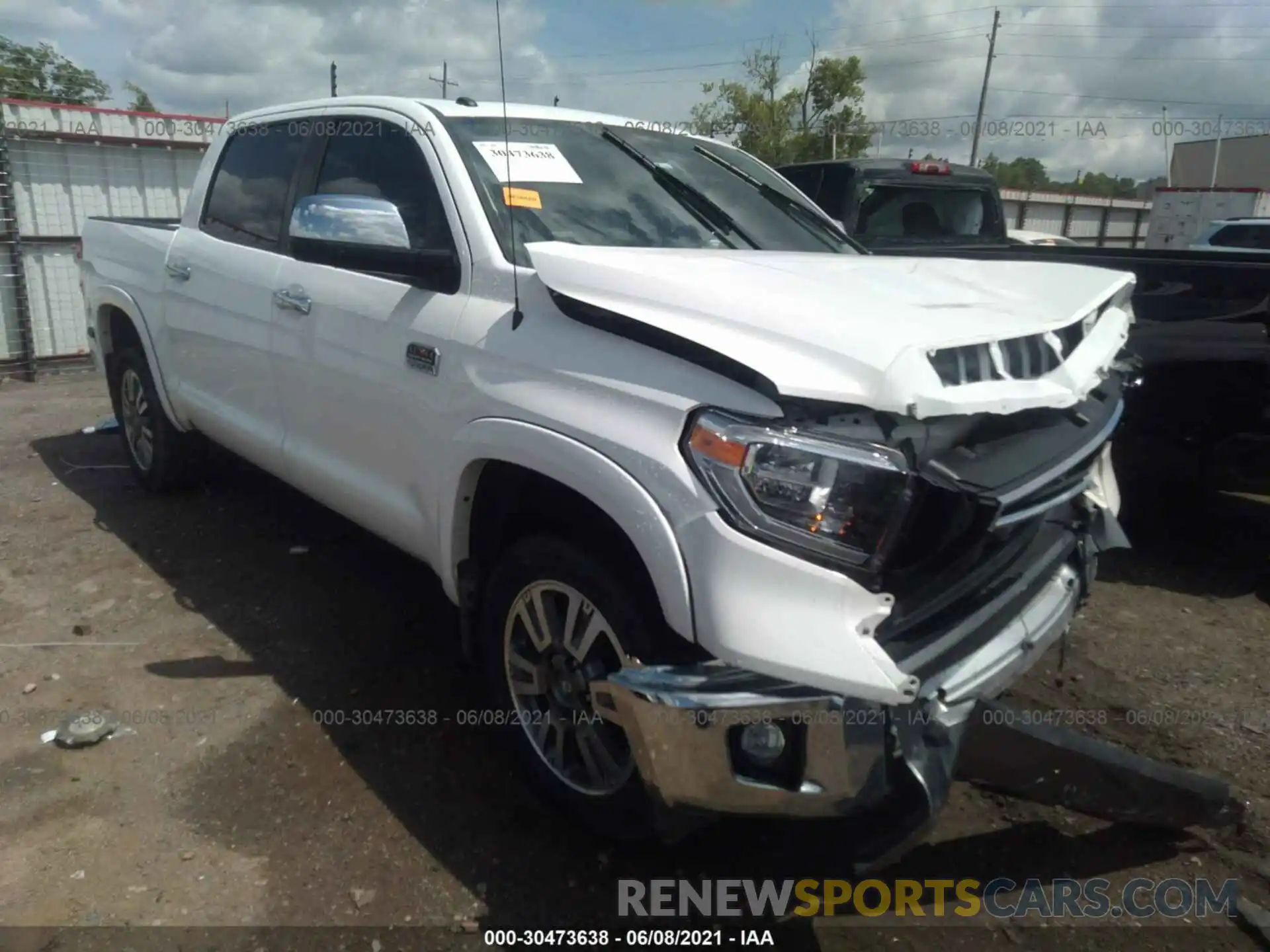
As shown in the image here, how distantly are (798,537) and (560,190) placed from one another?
5.19 ft

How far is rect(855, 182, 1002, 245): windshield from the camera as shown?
7.14 metres

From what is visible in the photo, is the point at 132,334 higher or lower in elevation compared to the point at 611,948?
higher

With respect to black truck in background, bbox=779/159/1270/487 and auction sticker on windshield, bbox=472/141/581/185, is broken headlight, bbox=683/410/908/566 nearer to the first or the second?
auction sticker on windshield, bbox=472/141/581/185

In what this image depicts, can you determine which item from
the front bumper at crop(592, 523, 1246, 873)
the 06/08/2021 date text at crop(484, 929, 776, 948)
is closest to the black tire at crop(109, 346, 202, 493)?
the 06/08/2021 date text at crop(484, 929, 776, 948)

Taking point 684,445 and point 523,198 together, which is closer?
point 684,445

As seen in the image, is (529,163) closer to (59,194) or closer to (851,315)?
(851,315)

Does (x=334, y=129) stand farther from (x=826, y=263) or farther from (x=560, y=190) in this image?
(x=826, y=263)

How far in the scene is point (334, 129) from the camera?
3.76 m

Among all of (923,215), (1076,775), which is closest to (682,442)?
(1076,775)

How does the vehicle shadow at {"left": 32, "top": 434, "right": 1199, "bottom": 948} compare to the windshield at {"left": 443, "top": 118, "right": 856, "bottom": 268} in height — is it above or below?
below

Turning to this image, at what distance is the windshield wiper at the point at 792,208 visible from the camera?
3.80 m

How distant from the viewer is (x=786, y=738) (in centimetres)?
208

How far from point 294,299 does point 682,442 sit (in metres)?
2.06

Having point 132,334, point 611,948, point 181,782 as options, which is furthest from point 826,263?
point 132,334
